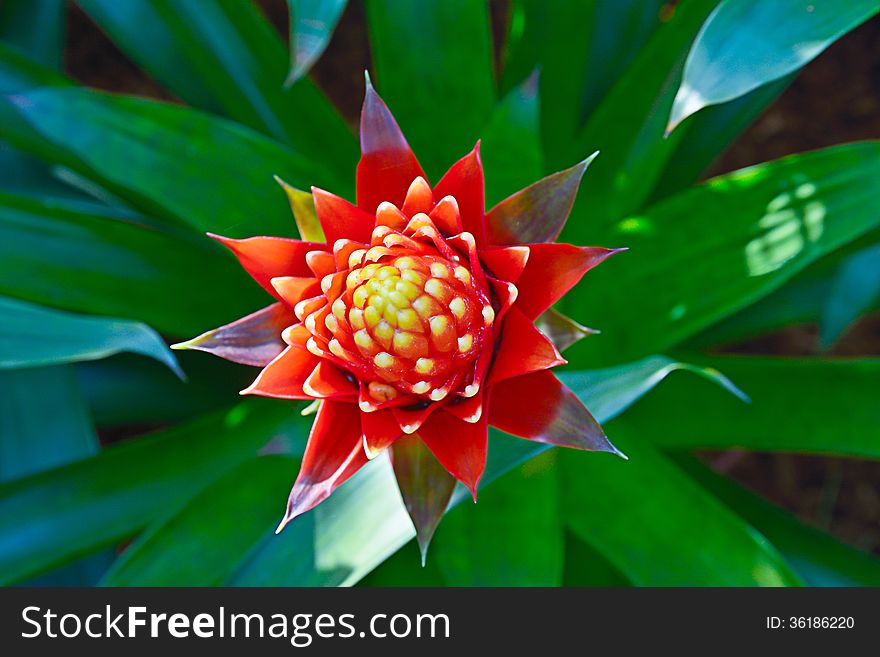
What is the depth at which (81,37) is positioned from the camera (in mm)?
2402

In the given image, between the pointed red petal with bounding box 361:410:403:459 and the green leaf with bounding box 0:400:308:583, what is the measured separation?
37 centimetres

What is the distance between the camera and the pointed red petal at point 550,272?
32.3 inches

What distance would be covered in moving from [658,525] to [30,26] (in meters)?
1.68

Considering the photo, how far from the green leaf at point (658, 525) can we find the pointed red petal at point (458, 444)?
57cm

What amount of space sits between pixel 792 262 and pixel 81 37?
2.12m

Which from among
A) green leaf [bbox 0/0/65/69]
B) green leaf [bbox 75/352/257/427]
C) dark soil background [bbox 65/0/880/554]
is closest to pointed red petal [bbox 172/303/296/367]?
green leaf [bbox 75/352/257/427]

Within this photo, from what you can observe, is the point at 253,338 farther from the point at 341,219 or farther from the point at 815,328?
the point at 815,328

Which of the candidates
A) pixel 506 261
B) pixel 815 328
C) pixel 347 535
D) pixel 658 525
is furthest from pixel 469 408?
pixel 815 328

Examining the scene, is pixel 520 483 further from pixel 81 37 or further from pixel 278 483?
pixel 81 37

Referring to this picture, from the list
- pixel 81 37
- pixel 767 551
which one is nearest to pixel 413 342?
pixel 767 551

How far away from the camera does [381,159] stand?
890mm

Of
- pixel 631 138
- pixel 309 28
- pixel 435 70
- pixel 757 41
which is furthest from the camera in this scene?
pixel 631 138

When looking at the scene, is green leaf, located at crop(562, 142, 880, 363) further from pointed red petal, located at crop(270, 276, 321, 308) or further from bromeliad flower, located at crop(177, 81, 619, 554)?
pointed red petal, located at crop(270, 276, 321, 308)

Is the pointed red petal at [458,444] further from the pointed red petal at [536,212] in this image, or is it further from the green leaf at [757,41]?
the green leaf at [757,41]
